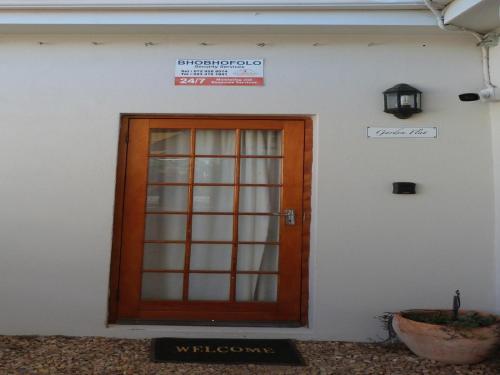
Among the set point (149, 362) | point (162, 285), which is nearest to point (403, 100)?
point (162, 285)

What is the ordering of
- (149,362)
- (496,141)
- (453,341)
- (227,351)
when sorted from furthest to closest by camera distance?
(496,141) → (227,351) → (149,362) → (453,341)

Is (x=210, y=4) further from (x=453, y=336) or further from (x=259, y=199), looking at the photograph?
(x=453, y=336)

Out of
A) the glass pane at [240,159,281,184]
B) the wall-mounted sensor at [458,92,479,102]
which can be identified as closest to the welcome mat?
the glass pane at [240,159,281,184]

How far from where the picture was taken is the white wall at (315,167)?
12.8ft

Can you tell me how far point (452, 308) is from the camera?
3.85m

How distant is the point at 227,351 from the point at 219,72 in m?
2.45

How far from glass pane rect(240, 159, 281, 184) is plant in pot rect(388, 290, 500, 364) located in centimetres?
162

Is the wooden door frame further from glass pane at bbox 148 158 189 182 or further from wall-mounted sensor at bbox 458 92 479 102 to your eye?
wall-mounted sensor at bbox 458 92 479 102

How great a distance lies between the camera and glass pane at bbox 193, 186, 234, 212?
4.16 metres

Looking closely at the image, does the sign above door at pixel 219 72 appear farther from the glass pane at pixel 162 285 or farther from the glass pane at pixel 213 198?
the glass pane at pixel 162 285

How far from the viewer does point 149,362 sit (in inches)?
133

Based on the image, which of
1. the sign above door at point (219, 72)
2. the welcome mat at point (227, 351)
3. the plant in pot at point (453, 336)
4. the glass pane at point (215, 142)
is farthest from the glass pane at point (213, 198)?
the plant in pot at point (453, 336)

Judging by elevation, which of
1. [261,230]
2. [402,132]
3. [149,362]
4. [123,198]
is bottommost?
[149,362]

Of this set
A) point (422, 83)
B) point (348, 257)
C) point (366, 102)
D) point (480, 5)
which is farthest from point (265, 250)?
point (480, 5)
